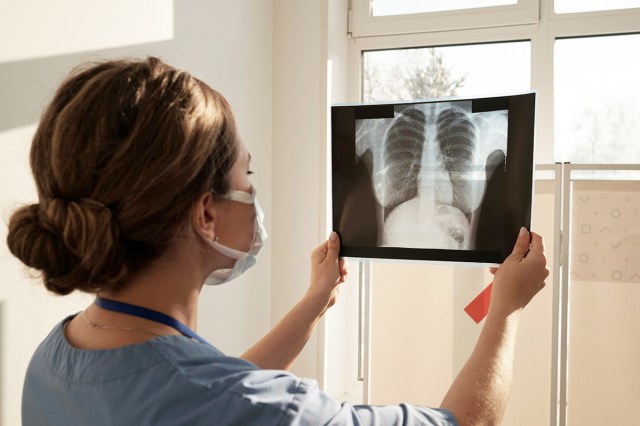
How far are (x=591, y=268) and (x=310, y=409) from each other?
1.70 metres

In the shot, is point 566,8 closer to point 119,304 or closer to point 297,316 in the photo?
point 297,316

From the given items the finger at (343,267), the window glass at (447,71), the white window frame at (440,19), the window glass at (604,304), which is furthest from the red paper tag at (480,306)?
the white window frame at (440,19)

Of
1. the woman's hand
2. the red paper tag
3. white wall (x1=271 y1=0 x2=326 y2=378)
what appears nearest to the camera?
the woman's hand

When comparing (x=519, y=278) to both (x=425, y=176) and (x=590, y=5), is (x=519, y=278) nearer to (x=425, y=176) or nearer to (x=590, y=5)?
(x=425, y=176)

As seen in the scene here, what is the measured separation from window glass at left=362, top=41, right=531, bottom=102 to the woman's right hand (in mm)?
1634

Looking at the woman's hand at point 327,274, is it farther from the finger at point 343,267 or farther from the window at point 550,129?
the window at point 550,129

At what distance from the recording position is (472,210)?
5.06 ft

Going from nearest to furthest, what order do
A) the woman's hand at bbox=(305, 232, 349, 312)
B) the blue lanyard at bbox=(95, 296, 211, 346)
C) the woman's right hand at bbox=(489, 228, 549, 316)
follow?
1. the blue lanyard at bbox=(95, 296, 211, 346)
2. the woman's right hand at bbox=(489, 228, 549, 316)
3. the woman's hand at bbox=(305, 232, 349, 312)

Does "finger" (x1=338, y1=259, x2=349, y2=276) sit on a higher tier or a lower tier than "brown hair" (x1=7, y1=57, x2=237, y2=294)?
lower

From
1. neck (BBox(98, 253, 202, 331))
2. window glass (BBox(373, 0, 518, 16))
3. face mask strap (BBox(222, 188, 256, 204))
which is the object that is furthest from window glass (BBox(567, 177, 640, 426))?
neck (BBox(98, 253, 202, 331))

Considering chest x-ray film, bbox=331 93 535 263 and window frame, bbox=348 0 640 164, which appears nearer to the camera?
chest x-ray film, bbox=331 93 535 263

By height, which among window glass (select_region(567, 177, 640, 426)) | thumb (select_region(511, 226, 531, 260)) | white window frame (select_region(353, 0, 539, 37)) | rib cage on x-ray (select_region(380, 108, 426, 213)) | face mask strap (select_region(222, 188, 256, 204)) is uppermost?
white window frame (select_region(353, 0, 539, 37))

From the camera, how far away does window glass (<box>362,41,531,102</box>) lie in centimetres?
286

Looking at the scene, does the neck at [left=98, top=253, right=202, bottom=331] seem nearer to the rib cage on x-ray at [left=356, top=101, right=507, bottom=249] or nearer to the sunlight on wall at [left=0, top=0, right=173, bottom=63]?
the rib cage on x-ray at [left=356, top=101, right=507, bottom=249]
